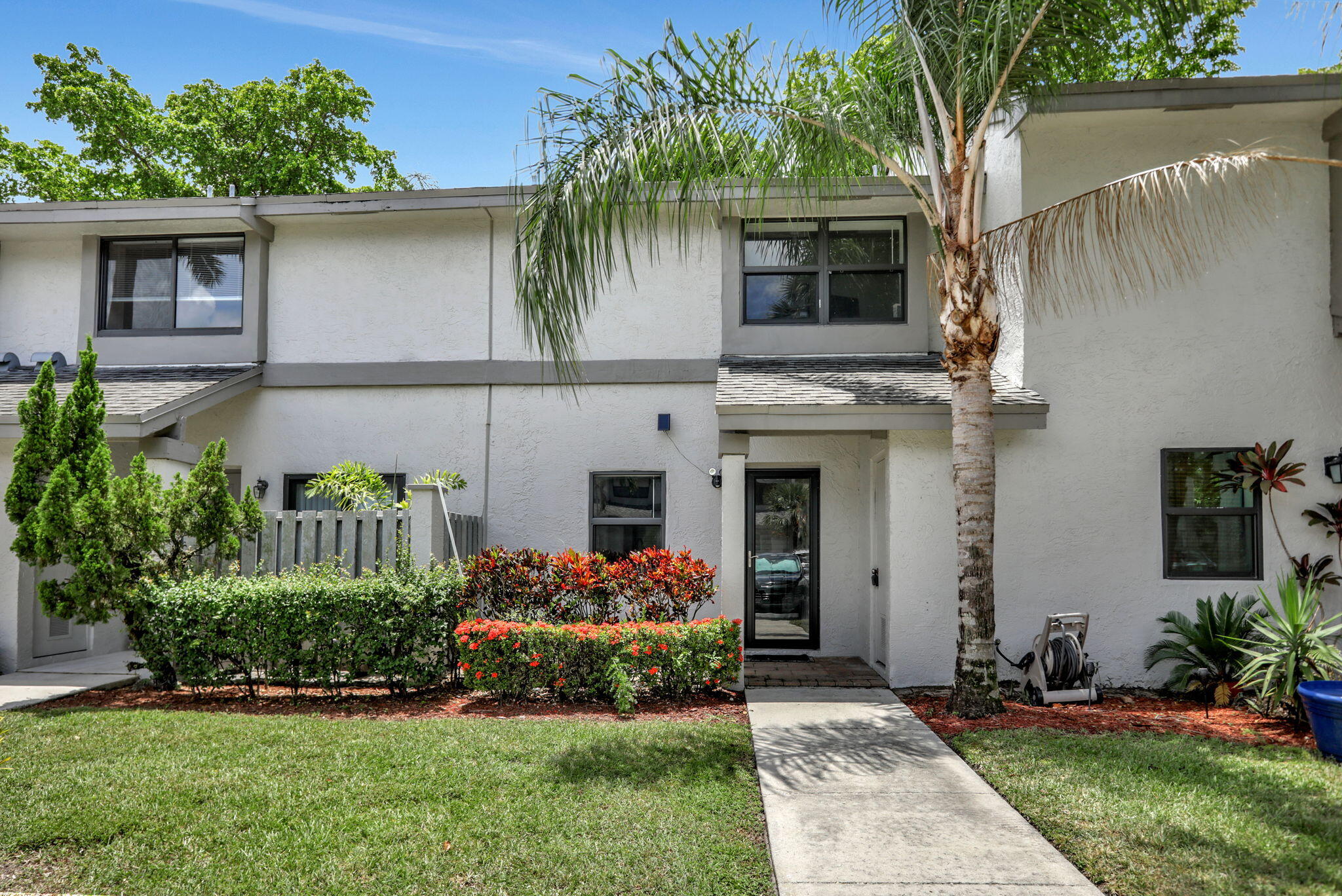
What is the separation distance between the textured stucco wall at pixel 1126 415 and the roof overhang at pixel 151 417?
7580mm

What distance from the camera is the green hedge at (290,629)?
773 centimetres

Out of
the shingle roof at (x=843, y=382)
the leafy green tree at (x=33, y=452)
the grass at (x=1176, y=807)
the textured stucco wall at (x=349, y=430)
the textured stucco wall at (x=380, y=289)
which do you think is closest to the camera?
the grass at (x=1176, y=807)

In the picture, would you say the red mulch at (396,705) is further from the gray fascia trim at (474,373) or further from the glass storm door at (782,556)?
the gray fascia trim at (474,373)

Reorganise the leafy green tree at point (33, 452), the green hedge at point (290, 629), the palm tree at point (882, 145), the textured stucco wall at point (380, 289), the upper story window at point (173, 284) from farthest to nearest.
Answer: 1. the upper story window at point (173, 284)
2. the textured stucco wall at point (380, 289)
3. the leafy green tree at point (33, 452)
4. the green hedge at point (290, 629)
5. the palm tree at point (882, 145)

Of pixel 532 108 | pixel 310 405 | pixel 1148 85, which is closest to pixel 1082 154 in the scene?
pixel 1148 85

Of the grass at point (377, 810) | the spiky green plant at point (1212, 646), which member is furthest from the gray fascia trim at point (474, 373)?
the spiky green plant at point (1212, 646)

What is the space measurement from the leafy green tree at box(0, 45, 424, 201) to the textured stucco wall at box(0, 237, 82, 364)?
10.2m

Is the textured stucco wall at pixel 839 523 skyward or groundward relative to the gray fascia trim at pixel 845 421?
groundward

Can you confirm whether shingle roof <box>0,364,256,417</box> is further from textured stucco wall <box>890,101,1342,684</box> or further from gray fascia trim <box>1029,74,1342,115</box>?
gray fascia trim <box>1029,74,1342,115</box>

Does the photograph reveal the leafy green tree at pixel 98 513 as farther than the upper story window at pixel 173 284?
No

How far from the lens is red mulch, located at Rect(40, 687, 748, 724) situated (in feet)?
24.2

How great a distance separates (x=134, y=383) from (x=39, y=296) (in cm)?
249

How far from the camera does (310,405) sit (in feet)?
36.0

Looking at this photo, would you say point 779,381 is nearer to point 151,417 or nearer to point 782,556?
point 782,556
